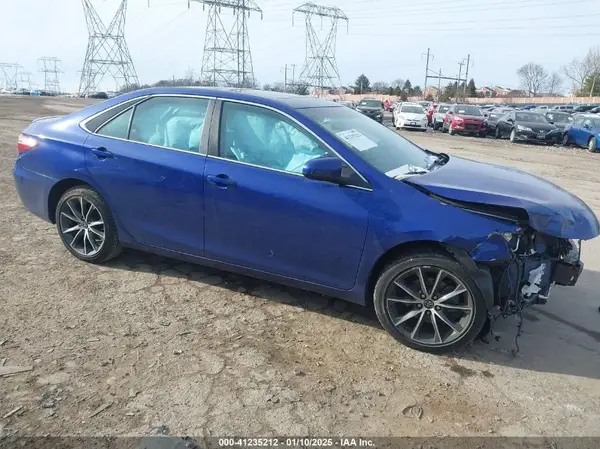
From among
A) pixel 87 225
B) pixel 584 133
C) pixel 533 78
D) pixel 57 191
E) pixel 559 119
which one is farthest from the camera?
pixel 533 78

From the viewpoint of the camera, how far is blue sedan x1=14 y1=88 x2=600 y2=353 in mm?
3340

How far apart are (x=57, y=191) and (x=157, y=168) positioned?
1289 millimetres

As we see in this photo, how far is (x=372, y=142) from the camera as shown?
4.09m

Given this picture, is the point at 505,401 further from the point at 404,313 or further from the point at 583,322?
the point at 583,322

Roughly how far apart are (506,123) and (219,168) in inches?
920

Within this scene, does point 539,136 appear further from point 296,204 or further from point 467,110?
point 296,204

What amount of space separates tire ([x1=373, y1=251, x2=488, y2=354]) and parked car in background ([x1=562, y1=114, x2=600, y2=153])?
19228mm

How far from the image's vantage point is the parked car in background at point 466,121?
2547cm

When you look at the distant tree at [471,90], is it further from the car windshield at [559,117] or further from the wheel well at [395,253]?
the wheel well at [395,253]

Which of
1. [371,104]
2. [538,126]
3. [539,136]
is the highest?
[371,104]

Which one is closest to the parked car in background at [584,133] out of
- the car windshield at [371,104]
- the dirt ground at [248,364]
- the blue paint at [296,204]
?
the car windshield at [371,104]

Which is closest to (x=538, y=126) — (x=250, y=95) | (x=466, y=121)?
(x=466, y=121)

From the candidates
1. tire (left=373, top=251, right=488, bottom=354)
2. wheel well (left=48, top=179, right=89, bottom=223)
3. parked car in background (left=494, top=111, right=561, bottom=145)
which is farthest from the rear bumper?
parked car in background (left=494, top=111, right=561, bottom=145)

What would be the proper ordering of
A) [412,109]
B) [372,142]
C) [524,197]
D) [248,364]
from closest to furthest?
[248,364], [524,197], [372,142], [412,109]
